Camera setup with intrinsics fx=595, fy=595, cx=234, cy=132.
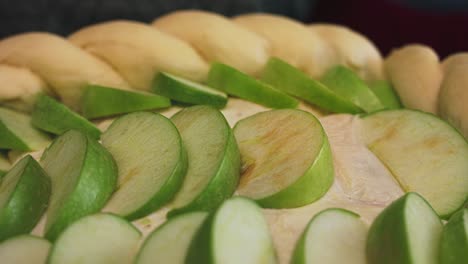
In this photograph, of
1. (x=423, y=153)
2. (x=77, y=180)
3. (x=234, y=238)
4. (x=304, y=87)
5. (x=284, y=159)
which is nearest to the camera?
(x=234, y=238)

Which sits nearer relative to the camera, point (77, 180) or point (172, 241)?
point (172, 241)

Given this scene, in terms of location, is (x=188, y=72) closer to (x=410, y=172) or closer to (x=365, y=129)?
(x=365, y=129)

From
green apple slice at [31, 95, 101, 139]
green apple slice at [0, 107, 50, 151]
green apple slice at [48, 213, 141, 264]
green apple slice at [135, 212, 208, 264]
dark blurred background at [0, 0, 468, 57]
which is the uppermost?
green apple slice at [135, 212, 208, 264]

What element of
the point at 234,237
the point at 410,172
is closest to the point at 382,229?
the point at 234,237

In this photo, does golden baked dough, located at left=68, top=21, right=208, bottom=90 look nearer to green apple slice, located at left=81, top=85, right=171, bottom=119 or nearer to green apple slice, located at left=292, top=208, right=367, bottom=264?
green apple slice, located at left=81, top=85, right=171, bottom=119

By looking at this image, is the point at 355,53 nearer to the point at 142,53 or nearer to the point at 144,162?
the point at 142,53

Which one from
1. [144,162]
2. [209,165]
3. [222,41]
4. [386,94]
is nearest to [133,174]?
[144,162]

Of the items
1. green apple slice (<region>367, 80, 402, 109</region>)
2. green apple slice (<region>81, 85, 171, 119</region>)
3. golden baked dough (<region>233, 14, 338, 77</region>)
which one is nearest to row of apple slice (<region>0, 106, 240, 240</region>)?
green apple slice (<region>81, 85, 171, 119</region>)
